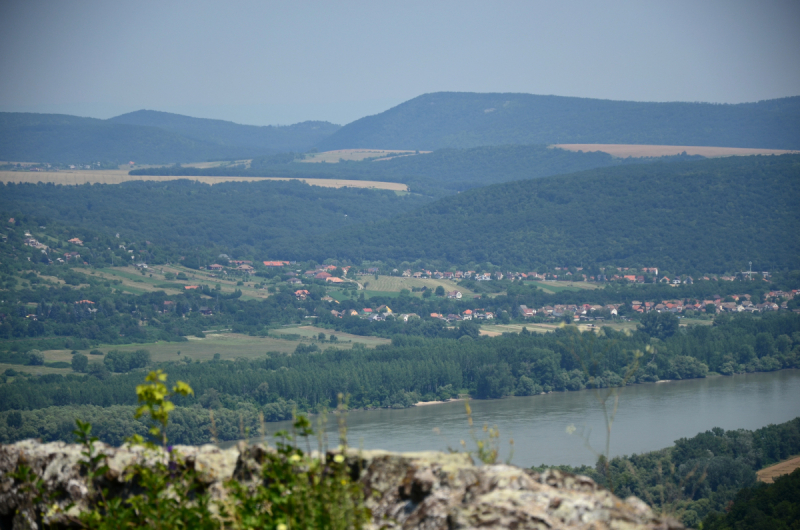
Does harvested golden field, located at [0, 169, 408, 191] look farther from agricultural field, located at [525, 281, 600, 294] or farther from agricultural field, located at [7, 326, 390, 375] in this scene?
agricultural field, located at [7, 326, 390, 375]

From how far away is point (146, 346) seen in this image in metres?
66.4

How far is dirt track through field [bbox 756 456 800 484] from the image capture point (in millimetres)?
28562

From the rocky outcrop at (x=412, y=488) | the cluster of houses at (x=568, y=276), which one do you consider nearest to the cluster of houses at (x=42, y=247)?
the cluster of houses at (x=568, y=276)

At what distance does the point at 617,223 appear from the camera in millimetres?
127188

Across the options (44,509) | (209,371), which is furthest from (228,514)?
(209,371)

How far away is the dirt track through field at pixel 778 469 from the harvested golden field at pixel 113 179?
469ft

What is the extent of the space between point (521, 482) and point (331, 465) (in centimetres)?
86

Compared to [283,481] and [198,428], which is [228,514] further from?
[198,428]

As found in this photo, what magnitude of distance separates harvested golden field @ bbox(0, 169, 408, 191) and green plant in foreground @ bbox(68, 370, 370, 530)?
158 m

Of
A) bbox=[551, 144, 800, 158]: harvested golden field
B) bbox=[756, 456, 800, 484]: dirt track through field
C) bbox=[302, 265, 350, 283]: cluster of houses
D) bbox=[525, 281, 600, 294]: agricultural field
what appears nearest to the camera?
bbox=[756, 456, 800, 484]: dirt track through field

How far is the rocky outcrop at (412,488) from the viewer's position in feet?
10.3

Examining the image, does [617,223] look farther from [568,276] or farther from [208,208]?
[208,208]

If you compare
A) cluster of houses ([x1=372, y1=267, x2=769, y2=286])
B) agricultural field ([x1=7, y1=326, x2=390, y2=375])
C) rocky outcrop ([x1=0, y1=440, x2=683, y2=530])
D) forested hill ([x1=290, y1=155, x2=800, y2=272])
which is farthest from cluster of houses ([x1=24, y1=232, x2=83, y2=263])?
rocky outcrop ([x1=0, y1=440, x2=683, y2=530])

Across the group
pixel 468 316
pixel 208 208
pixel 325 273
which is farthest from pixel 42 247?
pixel 208 208
